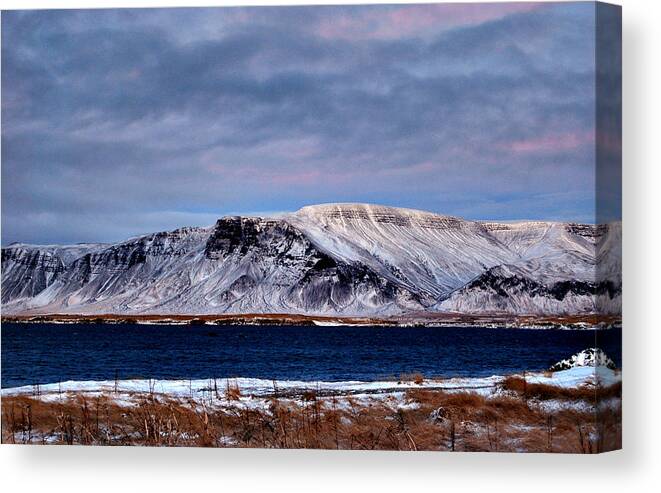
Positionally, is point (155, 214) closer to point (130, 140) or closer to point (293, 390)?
point (130, 140)

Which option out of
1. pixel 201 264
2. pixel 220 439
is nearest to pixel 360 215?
pixel 220 439

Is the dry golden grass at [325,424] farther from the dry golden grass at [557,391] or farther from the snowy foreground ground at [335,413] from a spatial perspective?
the dry golden grass at [557,391]

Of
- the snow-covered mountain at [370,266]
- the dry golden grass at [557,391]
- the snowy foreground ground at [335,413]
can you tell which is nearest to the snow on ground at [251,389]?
the snowy foreground ground at [335,413]

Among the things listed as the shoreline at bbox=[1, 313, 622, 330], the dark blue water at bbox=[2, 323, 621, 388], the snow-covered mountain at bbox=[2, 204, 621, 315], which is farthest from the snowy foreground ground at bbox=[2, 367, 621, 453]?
the snow-covered mountain at bbox=[2, 204, 621, 315]

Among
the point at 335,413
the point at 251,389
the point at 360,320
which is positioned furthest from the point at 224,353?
the point at 360,320

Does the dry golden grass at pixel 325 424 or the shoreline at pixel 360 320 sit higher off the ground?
the shoreline at pixel 360 320

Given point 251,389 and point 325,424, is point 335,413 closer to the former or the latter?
point 325,424
